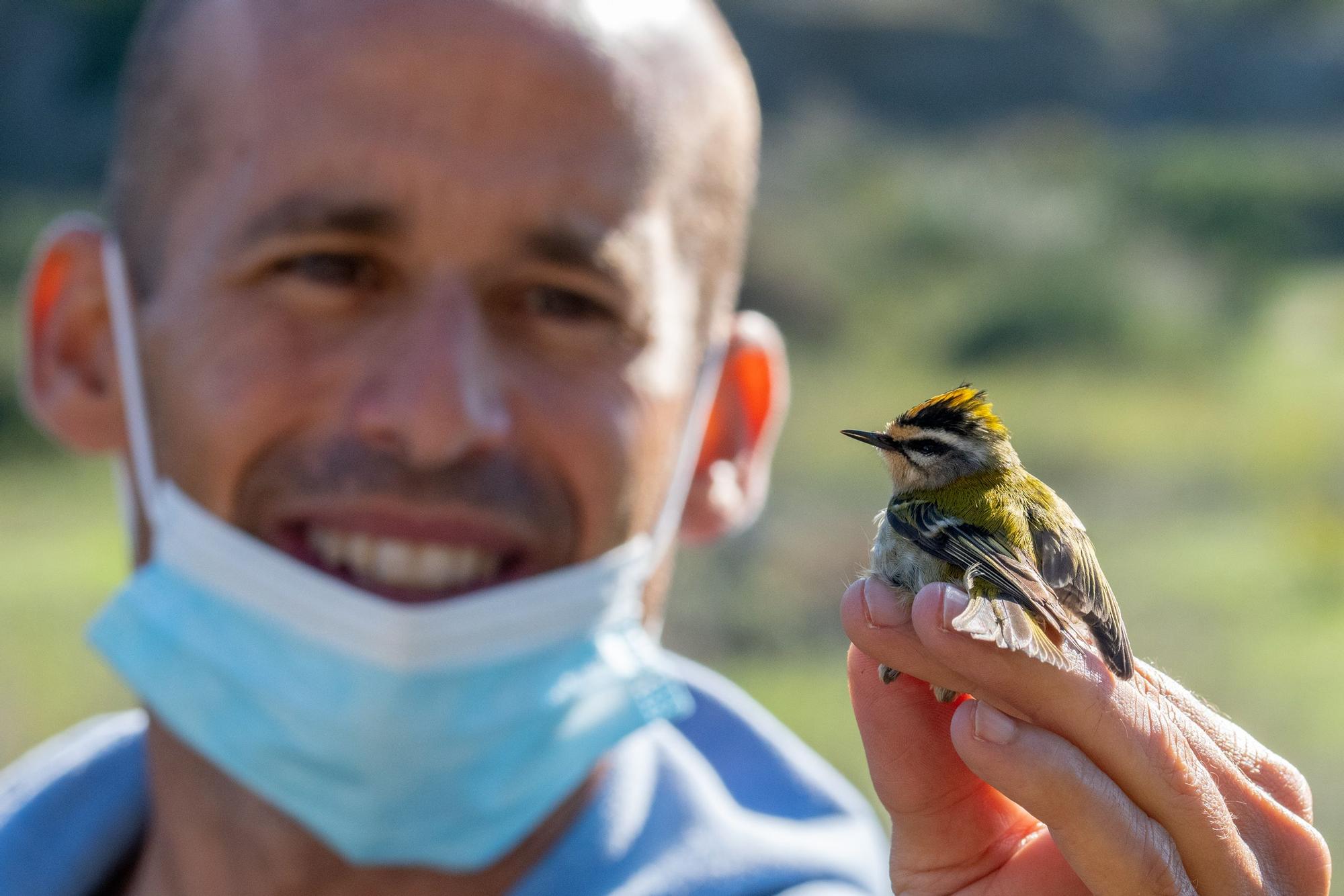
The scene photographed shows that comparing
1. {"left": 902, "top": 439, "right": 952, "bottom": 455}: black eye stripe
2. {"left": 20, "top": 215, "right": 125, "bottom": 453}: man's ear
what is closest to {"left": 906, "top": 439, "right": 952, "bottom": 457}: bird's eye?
{"left": 902, "top": 439, "right": 952, "bottom": 455}: black eye stripe

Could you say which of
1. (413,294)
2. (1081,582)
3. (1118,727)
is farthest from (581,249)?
(1118,727)

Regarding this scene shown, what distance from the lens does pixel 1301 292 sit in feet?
Result: 35.7

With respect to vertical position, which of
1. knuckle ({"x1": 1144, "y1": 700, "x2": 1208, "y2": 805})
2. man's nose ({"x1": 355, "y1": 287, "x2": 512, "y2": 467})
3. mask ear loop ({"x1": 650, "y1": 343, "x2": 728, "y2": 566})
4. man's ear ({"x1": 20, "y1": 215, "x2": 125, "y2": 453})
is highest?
knuckle ({"x1": 1144, "y1": 700, "x2": 1208, "y2": 805})

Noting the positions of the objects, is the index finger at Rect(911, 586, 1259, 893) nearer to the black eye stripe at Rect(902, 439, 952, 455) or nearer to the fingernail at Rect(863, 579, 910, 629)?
the fingernail at Rect(863, 579, 910, 629)

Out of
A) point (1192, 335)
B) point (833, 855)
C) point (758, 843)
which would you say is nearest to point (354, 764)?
point (758, 843)

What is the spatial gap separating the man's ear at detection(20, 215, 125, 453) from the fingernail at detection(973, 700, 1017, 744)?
2.15 metres

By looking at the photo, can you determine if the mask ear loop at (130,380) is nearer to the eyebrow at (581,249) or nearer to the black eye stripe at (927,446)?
the eyebrow at (581,249)

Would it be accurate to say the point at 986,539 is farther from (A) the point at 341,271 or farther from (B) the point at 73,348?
(B) the point at 73,348

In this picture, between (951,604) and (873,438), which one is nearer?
(951,604)

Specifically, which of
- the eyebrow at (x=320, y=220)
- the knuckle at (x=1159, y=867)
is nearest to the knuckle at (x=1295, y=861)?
the knuckle at (x=1159, y=867)

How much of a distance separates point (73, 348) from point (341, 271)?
87 cm

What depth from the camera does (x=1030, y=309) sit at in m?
10.3

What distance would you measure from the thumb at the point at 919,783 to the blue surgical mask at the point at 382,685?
91cm

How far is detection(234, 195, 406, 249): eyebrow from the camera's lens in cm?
247
